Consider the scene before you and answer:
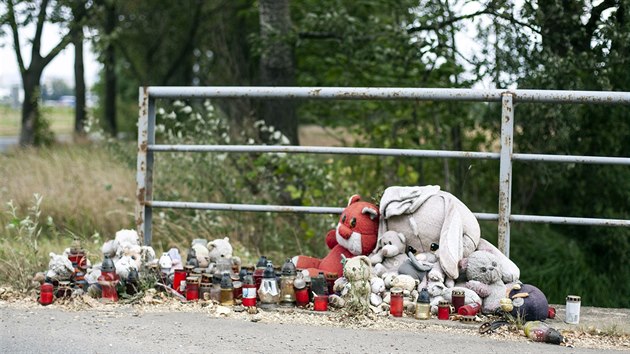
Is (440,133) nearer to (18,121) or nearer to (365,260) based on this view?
(365,260)

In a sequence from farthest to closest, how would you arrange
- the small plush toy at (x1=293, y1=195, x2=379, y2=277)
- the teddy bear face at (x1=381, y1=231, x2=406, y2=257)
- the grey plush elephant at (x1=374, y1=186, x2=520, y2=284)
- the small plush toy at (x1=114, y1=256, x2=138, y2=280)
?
1. the small plush toy at (x1=114, y1=256, x2=138, y2=280)
2. the small plush toy at (x1=293, y1=195, x2=379, y2=277)
3. the teddy bear face at (x1=381, y1=231, x2=406, y2=257)
4. the grey plush elephant at (x1=374, y1=186, x2=520, y2=284)

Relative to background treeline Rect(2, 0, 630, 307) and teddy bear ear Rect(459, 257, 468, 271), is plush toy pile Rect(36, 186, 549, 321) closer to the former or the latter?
teddy bear ear Rect(459, 257, 468, 271)

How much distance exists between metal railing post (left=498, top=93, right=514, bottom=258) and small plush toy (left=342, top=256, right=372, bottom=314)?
0.95 metres

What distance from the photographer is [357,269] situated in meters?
4.68

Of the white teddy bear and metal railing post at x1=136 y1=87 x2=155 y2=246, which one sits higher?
metal railing post at x1=136 y1=87 x2=155 y2=246

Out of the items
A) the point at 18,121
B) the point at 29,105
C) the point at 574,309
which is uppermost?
the point at 18,121

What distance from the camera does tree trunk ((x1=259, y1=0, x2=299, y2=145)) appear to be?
9.65 meters

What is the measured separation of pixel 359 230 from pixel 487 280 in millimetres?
816

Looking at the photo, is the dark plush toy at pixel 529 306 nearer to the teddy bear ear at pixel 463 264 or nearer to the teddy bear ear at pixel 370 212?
the teddy bear ear at pixel 463 264

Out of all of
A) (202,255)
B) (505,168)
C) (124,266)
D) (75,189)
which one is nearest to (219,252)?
(202,255)

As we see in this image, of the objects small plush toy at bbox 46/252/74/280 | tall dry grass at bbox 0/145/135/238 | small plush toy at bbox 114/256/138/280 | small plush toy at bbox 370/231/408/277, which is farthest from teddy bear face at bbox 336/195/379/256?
tall dry grass at bbox 0/145/135/238

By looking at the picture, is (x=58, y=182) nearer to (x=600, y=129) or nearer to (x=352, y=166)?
(x=352, y=166)

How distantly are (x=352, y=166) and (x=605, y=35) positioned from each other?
3664 mm

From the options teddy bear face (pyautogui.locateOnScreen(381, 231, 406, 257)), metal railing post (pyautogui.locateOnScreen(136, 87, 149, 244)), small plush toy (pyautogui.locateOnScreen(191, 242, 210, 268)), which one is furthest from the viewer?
metal railing post (pyautogui.locateOnScreen(136, 87, 149, 244))
